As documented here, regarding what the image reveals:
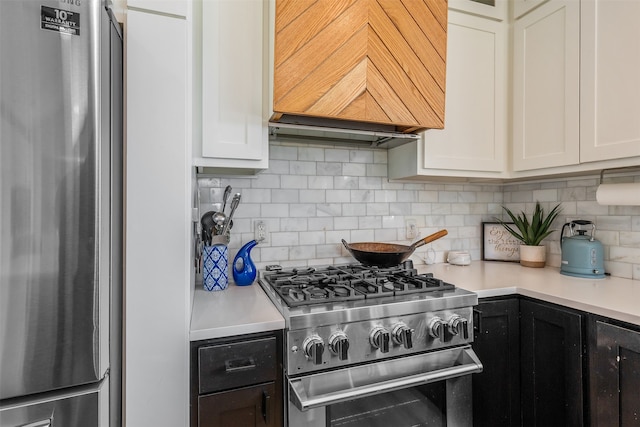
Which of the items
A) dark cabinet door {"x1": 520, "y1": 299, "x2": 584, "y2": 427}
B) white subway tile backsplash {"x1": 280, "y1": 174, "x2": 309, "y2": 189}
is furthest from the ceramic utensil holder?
dark cabinet door {"x1": 520, "y1": 299, "x2": 584, "y2": 427}

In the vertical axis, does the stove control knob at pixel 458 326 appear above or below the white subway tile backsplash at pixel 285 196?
below

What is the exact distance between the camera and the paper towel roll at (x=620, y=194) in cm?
147

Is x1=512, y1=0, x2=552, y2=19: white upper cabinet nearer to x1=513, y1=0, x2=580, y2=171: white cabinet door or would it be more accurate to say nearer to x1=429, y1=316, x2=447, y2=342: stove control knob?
x1=513, y1=0, x2=580, y2=171: white cabinet door

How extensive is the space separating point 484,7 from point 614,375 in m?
1.88

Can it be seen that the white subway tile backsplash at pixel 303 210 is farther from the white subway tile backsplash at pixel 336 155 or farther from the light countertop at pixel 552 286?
the light countertop at pixel 552 286

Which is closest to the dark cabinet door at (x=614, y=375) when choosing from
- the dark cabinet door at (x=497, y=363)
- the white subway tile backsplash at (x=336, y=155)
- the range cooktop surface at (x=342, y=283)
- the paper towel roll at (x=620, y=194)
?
the dark cabinet door at (x=497, y=363)

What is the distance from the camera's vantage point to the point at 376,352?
120cm

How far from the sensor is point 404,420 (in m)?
1.30

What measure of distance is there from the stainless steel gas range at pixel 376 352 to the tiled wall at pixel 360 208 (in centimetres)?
43

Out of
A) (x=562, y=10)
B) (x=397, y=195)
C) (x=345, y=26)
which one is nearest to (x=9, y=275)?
(x=345, y=26)

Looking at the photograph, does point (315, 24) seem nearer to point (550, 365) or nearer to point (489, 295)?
point (489, 295)

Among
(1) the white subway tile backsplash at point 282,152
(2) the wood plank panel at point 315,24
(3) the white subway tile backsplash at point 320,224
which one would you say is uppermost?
(2) the wood plank panel at point 315,24

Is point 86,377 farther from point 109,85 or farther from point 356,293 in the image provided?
point 356,293

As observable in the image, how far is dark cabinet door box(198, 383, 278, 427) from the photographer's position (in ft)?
3.41
